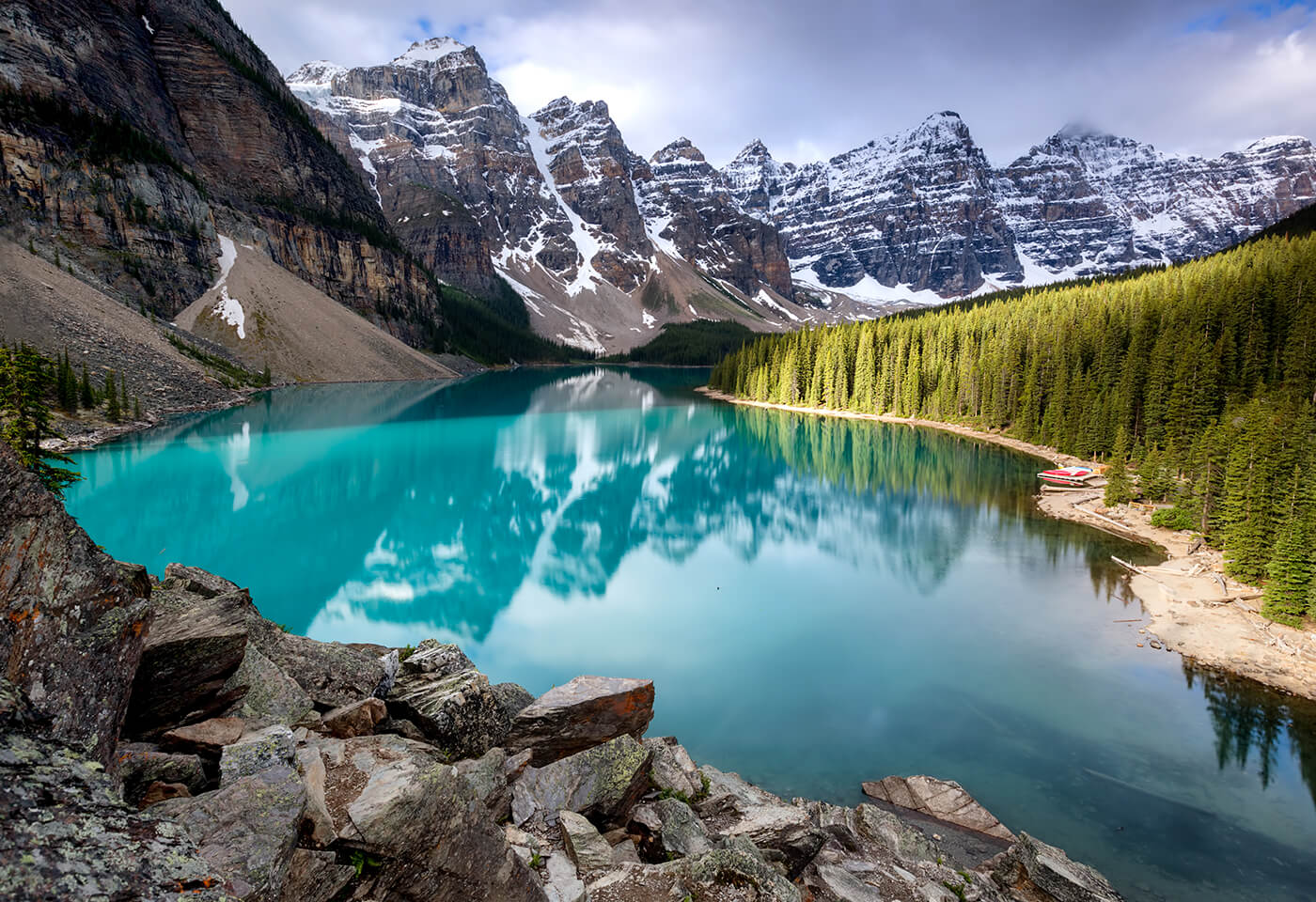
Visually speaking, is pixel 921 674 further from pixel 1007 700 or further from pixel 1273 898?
pixel 1273 898

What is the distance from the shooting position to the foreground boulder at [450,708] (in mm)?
8016

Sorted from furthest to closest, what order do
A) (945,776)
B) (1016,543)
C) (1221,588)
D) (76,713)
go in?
(1016,543), (1221,588), (945,776), (76,713)

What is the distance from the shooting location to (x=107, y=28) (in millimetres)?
95312

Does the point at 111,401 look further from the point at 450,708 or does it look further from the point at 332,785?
the point at 332,785

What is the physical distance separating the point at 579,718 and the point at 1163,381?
184 ft

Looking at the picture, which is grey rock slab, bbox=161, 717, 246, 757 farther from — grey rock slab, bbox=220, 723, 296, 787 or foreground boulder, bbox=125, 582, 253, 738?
grey rock slab, bbox=220, 723, 296, 787

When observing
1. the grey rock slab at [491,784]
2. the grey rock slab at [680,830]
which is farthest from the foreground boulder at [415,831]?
the grey rock slab at [680,830]

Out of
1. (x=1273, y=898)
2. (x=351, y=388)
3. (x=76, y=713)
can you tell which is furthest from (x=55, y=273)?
(x=1273, y=898)

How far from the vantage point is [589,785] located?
7094 mm

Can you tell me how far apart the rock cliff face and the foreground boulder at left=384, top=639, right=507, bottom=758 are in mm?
92554

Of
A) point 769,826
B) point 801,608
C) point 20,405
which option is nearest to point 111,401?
point 20,405

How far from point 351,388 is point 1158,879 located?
98.0 m

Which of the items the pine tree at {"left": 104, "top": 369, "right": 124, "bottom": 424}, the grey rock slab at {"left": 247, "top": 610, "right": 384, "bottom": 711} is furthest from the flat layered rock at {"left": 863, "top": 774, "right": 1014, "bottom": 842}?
the pine tree at {"left": 104, "top": 369, "right": 124, "bottom": 424}

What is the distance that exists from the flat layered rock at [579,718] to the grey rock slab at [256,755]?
4060mm
